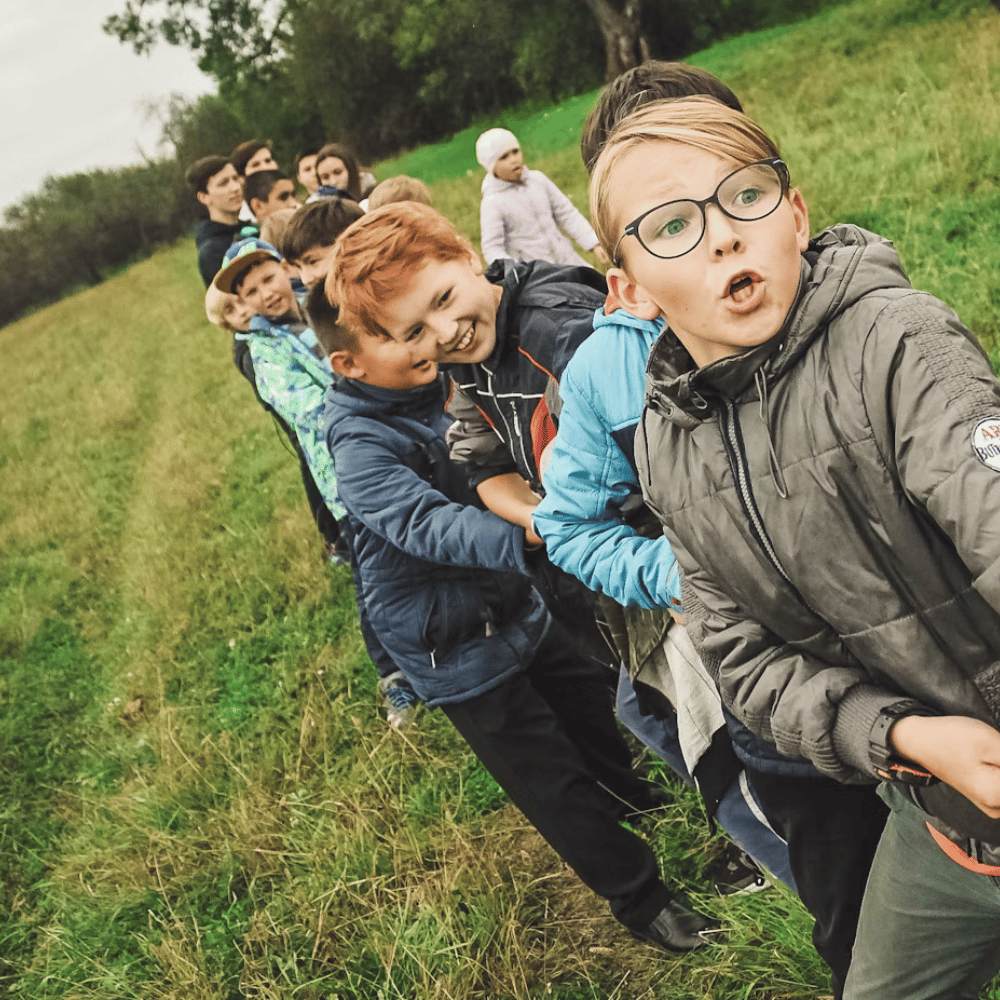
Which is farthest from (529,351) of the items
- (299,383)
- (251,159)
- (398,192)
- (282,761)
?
(251,159)

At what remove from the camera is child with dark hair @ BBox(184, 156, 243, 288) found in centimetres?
661

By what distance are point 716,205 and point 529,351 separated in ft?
2.67

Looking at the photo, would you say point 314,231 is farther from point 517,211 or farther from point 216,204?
point 216,204

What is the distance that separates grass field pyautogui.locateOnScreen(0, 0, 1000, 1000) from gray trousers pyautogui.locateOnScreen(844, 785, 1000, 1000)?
2.79 feet

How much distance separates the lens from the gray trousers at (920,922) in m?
1.34

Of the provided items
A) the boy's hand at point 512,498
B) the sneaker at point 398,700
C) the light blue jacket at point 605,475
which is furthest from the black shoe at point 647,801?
the light blue jacket at point 605,475

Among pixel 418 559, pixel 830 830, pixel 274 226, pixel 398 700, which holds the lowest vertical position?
pixel 398 700

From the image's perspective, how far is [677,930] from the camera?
8.48 feet

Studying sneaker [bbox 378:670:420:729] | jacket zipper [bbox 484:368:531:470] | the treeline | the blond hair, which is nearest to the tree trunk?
the treeline

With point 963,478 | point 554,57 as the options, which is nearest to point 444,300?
point 963,478

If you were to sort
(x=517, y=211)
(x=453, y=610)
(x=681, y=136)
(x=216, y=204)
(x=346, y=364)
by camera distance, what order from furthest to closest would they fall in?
1. (x=216, y=204)
2. (x=517, y=211)
3. (x=453, y=610)
4. (x=346, y=364)
5. (x=681, y=136)

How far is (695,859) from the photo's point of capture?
2.87 metres

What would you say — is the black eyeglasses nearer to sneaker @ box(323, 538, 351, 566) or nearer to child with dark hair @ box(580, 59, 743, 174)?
child with dark hair @ box(580, 59, 743, 174)

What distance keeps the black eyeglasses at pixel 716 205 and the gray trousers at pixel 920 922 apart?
91cm
